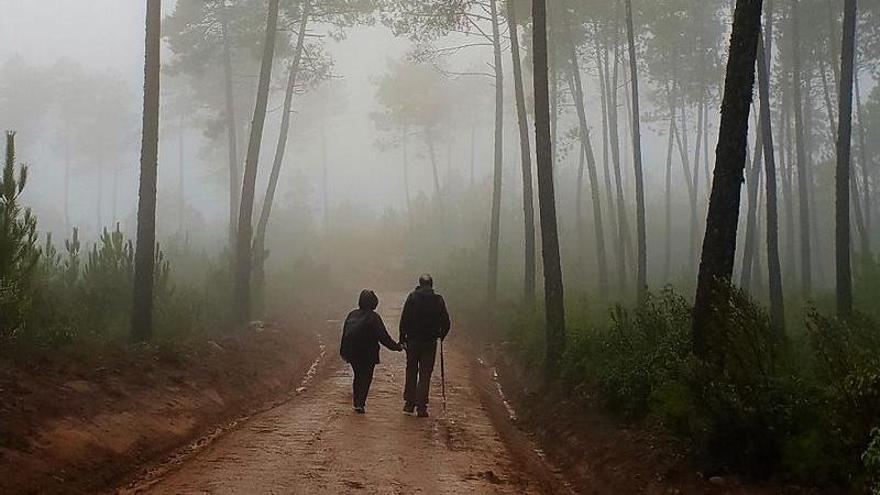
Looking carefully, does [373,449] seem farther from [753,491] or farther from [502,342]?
[502,342]

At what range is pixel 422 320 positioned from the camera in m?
11.3

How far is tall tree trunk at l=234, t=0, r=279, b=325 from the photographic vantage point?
18109 mm

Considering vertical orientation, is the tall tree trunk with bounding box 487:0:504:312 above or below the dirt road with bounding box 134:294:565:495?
above

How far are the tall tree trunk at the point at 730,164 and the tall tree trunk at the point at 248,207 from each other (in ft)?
40.7

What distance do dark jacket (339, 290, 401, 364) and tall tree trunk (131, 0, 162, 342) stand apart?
143 inches

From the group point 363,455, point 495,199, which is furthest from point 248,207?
point 363,455

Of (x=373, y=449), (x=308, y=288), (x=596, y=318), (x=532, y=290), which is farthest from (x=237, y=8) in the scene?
(x=373, y=449)

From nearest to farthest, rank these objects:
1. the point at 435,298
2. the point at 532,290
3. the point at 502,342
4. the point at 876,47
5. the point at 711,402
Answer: the point at 711,402 < the point at 435,298 < the point at 502,342 < the point at 532,290 < the point at 876,47

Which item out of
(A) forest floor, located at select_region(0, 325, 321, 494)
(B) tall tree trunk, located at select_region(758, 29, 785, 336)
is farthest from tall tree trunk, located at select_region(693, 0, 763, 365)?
(B) tall tree trunk, located at select_region(758, 29, 785, 336)

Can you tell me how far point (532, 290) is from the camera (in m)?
19.6

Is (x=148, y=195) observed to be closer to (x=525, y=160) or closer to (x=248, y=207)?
(x=248, y=207)

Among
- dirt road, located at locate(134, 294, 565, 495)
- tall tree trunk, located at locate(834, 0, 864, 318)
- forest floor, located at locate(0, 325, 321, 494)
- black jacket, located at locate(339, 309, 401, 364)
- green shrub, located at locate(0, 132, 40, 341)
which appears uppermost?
tall tree trunk, located at locate(834, 0, 864, 318)

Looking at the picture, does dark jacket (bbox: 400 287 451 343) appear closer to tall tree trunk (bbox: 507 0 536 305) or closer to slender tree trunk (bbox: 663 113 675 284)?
tall tree trunk (bbox: 507 0 536 305)

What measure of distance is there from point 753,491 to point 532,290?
1363 cm
